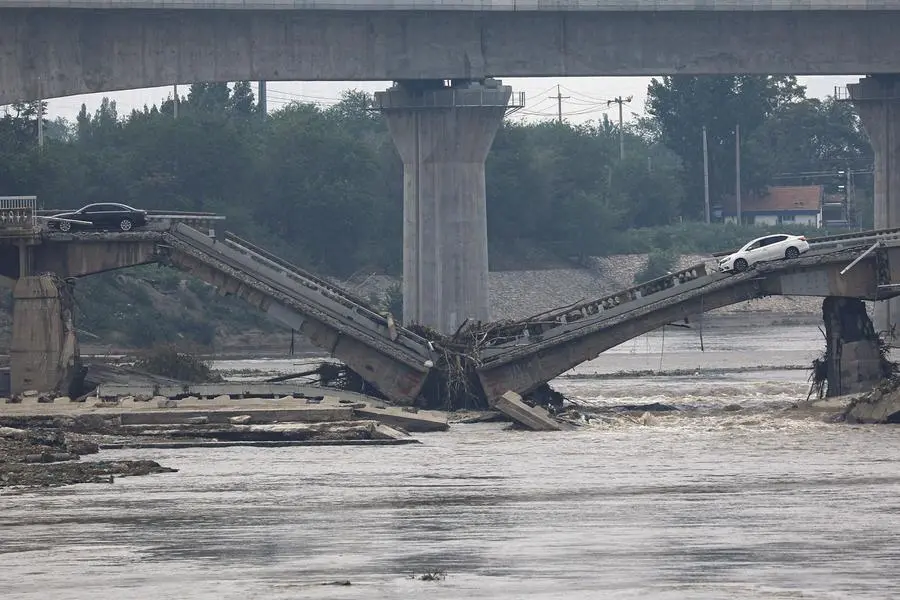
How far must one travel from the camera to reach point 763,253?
63.2 m

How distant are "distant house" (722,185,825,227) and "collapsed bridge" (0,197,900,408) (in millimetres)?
108226

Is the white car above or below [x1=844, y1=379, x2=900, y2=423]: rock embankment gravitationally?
above

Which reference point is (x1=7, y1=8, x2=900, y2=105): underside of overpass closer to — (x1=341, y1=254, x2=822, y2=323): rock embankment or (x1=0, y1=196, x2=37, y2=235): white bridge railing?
(x1=0, y1=196, x2=37, y2=235): white bridge railing

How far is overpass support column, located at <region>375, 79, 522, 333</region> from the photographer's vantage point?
89.4m

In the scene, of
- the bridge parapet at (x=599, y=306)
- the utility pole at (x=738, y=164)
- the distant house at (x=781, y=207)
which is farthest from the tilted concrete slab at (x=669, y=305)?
the distant house at (x=781, y=207)

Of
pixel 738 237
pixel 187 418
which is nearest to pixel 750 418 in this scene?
pixel 187 418

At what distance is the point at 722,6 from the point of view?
86062 millimetres

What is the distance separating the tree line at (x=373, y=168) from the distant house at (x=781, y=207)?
1614mm

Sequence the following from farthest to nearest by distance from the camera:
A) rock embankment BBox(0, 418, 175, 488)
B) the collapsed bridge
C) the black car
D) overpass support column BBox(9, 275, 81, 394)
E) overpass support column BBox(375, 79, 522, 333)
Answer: overpass support column BBox(375, 79, 522, 333)
the black car
overpass support column BBox(9, 275, 81, 394)
the collapsed bridge
rock embankment BBox(0, 418, 175, 488)

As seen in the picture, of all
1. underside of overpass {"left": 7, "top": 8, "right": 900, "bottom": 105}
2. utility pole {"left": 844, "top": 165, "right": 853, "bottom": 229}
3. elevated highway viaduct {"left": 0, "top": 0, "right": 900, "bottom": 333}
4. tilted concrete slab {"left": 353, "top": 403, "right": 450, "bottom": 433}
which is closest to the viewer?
tilted concrete slab {"left": 353, "top": 403, "right": 450, "bottom": 433}

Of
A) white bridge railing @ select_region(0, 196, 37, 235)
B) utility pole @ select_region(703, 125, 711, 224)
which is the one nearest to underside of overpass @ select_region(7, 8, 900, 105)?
white bridge railing @ select_region(0, 196, 37, 235)

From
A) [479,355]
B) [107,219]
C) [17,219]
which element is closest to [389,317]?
[479,355]

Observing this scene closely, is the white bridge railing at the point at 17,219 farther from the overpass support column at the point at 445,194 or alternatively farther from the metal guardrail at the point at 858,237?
the overpass support column at the point at 445,194

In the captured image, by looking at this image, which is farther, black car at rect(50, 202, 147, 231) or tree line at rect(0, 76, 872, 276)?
tree line at rect(0, 76, 872, 276)
